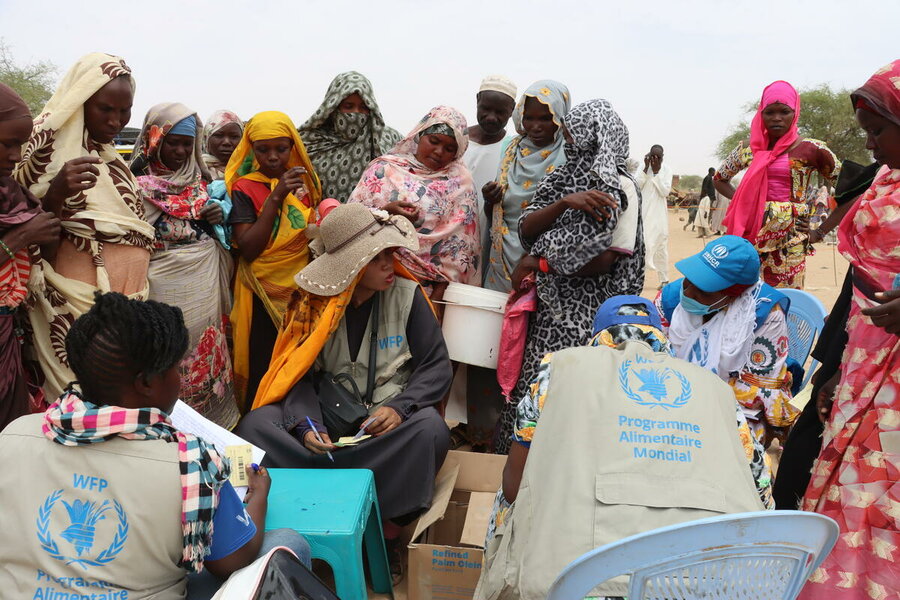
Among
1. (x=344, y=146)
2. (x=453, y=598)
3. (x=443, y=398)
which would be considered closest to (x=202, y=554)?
(x=453, y=598)

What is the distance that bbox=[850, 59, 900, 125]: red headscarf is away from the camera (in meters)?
2.29

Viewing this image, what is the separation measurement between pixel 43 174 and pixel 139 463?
1750mm

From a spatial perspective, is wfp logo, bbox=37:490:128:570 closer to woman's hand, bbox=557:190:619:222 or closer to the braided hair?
the braided hair

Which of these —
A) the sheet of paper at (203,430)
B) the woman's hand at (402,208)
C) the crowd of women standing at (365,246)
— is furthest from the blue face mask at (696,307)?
the sheet of paper at (203,430)

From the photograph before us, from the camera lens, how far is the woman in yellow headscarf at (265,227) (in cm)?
379

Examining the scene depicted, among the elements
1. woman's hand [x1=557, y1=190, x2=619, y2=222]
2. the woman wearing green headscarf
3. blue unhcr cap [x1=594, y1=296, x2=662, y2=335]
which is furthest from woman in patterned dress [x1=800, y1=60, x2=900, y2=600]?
the woman wearing green headscarf

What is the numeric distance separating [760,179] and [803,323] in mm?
1390

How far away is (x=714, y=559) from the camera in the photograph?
150 centimetres

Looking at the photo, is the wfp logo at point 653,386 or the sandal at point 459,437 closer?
the wfp logo at point 653,386

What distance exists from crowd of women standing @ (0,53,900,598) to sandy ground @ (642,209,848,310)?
4.30 meters

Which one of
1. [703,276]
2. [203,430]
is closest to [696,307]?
[703,276]

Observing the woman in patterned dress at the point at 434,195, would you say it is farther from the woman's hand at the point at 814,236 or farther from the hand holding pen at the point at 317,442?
the woman's hand at the point at 814,236

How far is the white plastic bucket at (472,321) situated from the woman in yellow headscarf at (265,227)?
0.89m

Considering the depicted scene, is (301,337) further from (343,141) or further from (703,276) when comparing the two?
(703,276)
